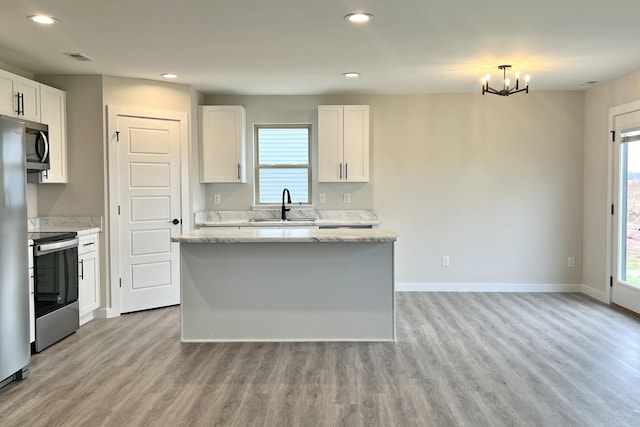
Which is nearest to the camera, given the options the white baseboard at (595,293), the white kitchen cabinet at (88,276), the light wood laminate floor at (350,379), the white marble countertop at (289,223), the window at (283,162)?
the light wood laminate floor at (350,379)

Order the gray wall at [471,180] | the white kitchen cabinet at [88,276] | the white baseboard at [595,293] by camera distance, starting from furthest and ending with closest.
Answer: the gray wall at [471,180]
the white baseboard at [595,293]
the white kitchen cabinet at [88,276]

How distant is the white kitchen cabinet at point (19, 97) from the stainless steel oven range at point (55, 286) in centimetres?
108

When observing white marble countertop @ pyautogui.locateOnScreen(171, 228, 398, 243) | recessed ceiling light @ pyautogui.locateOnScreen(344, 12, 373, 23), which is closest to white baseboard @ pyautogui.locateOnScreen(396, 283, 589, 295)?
white marble countertop @ pyautogui.locateOnScreen(171, 228, 398, 243)

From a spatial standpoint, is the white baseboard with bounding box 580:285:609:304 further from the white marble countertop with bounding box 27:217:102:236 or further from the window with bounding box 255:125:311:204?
the white marble countertop with bounding box 27:217:102:236

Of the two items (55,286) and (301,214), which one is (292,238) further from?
(301,214)

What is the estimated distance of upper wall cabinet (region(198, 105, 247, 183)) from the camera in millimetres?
5977

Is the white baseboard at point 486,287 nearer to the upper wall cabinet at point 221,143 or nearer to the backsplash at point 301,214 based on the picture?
the backsplash at point 301,214

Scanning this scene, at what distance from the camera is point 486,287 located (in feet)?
20.5

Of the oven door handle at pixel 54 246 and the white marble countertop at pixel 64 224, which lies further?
the white marble countertop at pixel 64 224

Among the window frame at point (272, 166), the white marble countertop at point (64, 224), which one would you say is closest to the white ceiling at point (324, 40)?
the window frame at point (272, 166)

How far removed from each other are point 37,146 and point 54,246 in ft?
3.09

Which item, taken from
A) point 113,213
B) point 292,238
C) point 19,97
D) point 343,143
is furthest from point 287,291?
point 19,97

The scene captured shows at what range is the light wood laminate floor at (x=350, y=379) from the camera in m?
2.82

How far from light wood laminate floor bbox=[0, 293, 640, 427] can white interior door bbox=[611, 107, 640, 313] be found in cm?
51
